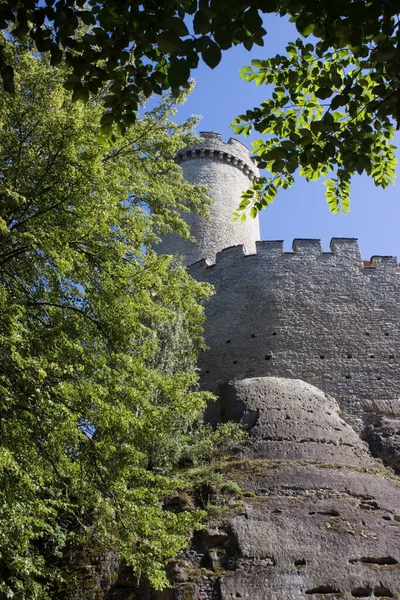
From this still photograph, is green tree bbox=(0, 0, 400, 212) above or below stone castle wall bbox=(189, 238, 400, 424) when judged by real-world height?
below

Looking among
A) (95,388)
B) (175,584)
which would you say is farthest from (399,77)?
(175,584)

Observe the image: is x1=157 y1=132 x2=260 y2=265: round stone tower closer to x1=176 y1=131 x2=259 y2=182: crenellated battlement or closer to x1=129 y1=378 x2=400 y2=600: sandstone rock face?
x1=176 y1=131 x2=259 y2=182: crenellated battlement

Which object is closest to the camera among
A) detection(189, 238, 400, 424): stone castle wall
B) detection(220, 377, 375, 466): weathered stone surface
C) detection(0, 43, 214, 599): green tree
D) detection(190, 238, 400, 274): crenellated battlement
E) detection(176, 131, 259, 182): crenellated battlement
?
detection(0, 43, 214, 599): green tree

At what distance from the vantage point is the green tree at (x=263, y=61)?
3.52 metres

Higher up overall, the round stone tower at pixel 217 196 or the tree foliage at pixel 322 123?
the round stone tower at pixel 217 196

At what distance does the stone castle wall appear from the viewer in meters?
12.7

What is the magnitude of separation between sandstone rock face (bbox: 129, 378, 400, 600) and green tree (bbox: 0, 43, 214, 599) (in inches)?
31.0

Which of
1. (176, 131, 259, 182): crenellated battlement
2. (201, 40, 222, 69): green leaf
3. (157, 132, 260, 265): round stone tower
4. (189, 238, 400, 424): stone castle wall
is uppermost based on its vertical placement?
(176, 131, 259, 182): crenellated battlement

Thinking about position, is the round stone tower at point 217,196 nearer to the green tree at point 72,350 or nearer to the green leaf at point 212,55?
the green tree at point 72,350

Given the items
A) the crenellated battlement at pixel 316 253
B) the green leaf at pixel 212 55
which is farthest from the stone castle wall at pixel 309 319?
the green leaf at pixel 212 55

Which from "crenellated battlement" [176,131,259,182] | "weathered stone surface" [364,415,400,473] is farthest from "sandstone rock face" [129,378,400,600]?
"crenellated battlement" [176,131,259,182]

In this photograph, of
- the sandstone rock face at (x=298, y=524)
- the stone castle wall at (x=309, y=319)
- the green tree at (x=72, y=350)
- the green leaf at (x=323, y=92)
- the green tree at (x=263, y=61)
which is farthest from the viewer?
the stone castle wall at (x=309, y=319)

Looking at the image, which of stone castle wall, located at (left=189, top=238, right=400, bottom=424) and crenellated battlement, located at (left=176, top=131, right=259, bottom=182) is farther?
crenellated battlement, located at (left=176, top=131, right=259, bottom=182)

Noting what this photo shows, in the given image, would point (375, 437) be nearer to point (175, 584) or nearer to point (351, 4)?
point (175, 584)
